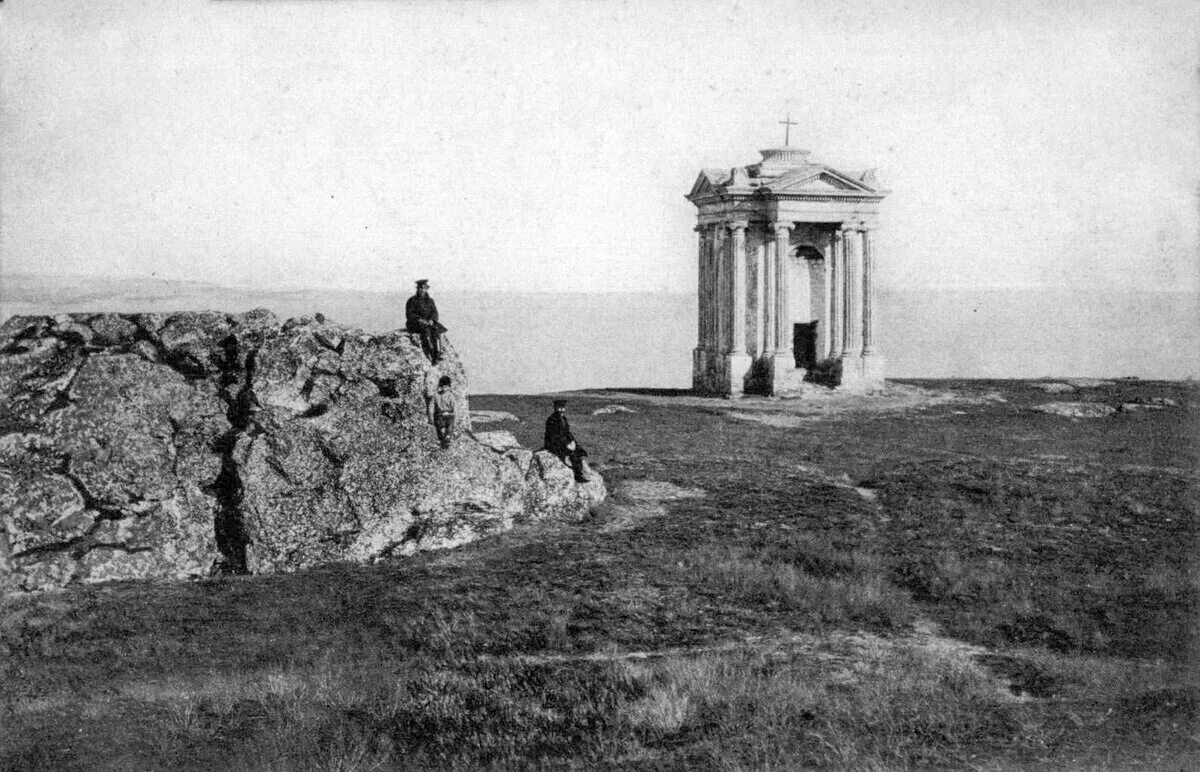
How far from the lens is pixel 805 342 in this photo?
3288 cm

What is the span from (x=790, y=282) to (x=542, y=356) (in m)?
55.6

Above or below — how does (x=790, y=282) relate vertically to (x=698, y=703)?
above

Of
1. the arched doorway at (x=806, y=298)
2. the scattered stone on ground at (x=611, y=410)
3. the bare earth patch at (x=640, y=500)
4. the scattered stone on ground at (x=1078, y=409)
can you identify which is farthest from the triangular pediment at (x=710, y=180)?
the bare earth patch at (x=640, y=500)

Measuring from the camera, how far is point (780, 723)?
29.3ft

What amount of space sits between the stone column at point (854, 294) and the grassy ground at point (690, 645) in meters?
13.2

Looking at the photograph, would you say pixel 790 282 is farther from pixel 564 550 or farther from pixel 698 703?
pixel 698 703

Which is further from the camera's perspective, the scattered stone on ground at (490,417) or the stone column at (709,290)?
the stone column at (709,290)

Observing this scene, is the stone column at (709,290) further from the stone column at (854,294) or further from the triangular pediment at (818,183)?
the stone column at (854,294)

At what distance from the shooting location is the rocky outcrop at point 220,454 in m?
13.0

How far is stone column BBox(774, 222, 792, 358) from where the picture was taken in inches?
1188

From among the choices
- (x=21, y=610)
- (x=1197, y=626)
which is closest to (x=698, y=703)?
(x=1197, y=626)

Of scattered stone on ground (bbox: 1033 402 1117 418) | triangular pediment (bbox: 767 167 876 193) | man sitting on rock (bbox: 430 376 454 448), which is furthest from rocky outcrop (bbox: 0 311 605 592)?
scattered stone on ground (bbox: 1033 402 1117 418)

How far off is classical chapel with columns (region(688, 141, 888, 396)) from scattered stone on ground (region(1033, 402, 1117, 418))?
4.95 metres

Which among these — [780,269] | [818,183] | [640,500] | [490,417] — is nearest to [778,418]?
[780,269]
